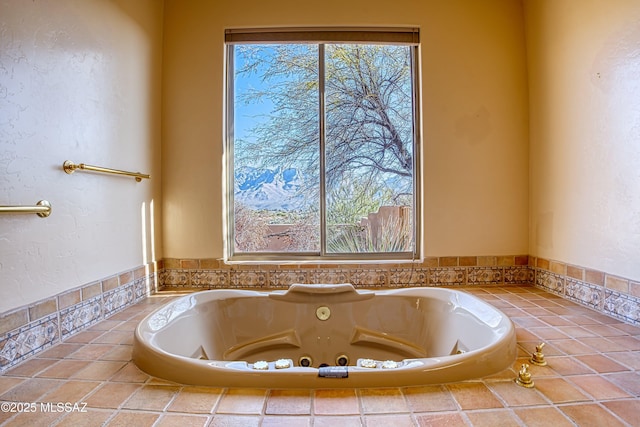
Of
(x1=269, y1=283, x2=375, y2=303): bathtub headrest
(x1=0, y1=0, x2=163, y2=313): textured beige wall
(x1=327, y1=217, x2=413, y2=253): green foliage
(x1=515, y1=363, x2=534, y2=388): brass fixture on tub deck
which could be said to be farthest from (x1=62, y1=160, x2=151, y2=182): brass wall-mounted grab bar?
(x1=515, y1=363, x2=534, y2=388): brass fixture on tub deck

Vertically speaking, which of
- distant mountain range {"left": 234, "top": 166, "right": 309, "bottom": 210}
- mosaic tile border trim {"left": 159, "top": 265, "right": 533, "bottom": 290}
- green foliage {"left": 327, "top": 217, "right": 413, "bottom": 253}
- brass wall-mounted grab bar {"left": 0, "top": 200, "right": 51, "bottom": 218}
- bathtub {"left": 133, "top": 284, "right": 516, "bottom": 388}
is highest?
distant mountain range {"left": 234, "top": 166, "right": 309, "bottom": 210}

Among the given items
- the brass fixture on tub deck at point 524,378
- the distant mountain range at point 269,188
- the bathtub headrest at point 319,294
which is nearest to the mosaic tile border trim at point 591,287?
the brass fixture on tub deck at point 524,378

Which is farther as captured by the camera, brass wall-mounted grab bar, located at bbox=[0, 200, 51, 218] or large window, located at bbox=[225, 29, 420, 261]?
large window, located at bbox=[225, 29, 420, 261]

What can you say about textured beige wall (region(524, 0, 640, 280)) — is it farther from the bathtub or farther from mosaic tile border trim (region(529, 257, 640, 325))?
the bathtub

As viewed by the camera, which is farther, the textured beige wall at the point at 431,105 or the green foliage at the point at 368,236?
the green foliage at the point at 368,236

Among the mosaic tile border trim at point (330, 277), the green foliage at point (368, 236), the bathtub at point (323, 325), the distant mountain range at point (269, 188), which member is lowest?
the bathtub at point (323, 325)

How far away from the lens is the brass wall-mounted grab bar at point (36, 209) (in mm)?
942

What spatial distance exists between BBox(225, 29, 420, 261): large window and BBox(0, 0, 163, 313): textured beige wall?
0.53m

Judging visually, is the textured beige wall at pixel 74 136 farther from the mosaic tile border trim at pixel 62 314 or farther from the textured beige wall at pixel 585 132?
the textured beige wall at pixel 585 132

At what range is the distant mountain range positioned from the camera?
1.99 m

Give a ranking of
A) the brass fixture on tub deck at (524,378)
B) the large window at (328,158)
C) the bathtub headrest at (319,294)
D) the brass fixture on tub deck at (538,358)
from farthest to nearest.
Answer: the large window at (328,158) < the bathtub headrest at (319,294) < the brass fixture on tub deck at (538,358) < the brass fixture on tub deck at (524,378)

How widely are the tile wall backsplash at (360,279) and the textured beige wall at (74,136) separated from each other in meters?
0.10

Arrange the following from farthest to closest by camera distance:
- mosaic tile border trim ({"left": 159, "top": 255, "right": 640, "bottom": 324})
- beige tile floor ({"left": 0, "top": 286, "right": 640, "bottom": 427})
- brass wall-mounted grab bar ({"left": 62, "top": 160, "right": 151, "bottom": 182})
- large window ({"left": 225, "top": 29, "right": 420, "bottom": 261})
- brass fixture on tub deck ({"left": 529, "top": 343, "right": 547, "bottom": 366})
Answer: large window ({"left": 225, "top": 29, "right": 420, "bottom": 261}) < mosaic tile border trim ({"left": 159, "top": 255, "right": 640, "bottom": 324}) < brass wall-mounted grab bar ({"left": 62, "top": 160, "right": 151, "bottom": 182}) < brass fixture on tub deck ({"left": 529, "top": 343, "right": 547, "bottom": 366}) < beige tile floor ({"left": 0, "top": 286, "right": 640, "bottom": 427})

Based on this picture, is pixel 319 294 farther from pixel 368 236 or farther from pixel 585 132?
pixel 585 132
